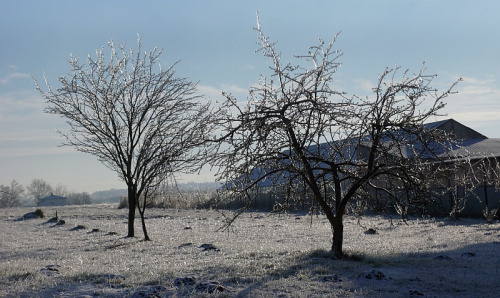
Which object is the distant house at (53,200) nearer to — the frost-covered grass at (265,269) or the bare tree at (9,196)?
the bare tree at (9,196)

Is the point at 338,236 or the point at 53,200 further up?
the point at 53,200

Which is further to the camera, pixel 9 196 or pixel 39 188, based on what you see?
pixel 39 188

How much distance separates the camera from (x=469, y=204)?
22094 millimetres

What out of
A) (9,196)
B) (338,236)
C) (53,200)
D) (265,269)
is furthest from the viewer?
(53,200)

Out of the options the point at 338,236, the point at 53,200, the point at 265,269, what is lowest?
the point at 265,269

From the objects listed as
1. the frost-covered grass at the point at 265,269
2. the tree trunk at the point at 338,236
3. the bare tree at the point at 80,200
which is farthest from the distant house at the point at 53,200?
the tree trunk at the point at 338,236

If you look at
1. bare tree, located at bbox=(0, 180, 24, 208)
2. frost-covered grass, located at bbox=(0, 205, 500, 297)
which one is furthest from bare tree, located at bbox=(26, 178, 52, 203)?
frost-covered grass, located at bbox=(0, 205, 500, 297)

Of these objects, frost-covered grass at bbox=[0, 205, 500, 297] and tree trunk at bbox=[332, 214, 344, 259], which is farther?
tree trunk at bbox=[332, 214, 344, 259]

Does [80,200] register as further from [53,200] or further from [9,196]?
[9,196]

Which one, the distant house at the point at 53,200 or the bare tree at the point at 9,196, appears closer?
the bare tree at the point at 9,196

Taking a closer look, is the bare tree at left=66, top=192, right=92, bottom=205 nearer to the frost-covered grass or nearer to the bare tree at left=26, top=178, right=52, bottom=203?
the bare tree at left=26, top=178, right=52, bottom=203

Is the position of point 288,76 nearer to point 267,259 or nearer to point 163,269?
point 267,259

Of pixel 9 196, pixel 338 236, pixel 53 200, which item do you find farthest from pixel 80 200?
pixel 338 236

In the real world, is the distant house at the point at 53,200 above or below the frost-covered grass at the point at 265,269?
above
